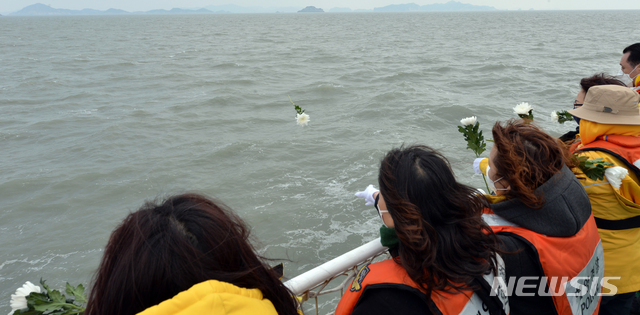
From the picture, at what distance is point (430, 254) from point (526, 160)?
727mm

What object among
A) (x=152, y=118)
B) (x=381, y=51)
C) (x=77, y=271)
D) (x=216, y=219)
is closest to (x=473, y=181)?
(x=77, y=271)

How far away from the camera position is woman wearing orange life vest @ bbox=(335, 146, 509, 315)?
4.41 feet

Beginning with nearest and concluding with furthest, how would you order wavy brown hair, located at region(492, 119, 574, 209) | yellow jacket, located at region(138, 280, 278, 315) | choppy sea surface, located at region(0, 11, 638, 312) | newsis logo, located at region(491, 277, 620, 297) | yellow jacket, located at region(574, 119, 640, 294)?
yellow jacket, located at region(138, 280, 278, 315)
newsis logo, located at region(491, 277, 620, 297)
wavy brown hair, located at region(492, 119, 574, 209)
yellow jacket, located at region(574, 119, 640, 294)
choppy sea surface, located at region(0, 11, 638, 312)

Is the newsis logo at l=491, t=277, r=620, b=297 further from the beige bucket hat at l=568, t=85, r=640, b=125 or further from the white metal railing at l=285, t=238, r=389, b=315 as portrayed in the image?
the beige bucket hat at l=568, t=85, r=640, b=125

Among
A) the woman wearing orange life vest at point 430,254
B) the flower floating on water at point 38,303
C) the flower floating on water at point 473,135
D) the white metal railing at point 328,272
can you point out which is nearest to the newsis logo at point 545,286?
the woman wearing orange life vest at point 430,254

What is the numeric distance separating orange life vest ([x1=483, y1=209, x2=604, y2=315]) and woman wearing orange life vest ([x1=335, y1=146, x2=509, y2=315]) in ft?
0.67

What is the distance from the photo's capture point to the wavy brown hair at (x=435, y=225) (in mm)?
1384

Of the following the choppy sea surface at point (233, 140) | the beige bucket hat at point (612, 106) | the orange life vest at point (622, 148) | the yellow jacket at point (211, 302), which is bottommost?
the choppy sea surface at point (233, 140)

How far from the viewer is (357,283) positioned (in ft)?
4.67

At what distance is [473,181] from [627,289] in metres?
5.23

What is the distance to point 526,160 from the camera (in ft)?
5.85

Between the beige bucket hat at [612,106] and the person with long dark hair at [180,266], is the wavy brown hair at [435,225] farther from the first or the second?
the beige bucket hat at [612,106]

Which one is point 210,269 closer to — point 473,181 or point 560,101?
point 473,181

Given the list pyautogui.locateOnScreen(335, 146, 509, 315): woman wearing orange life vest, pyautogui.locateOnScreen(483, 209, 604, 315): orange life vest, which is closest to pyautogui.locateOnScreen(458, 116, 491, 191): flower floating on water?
pyautogui.locateOnScreen(483, 209, 604, 315): orange life vest
